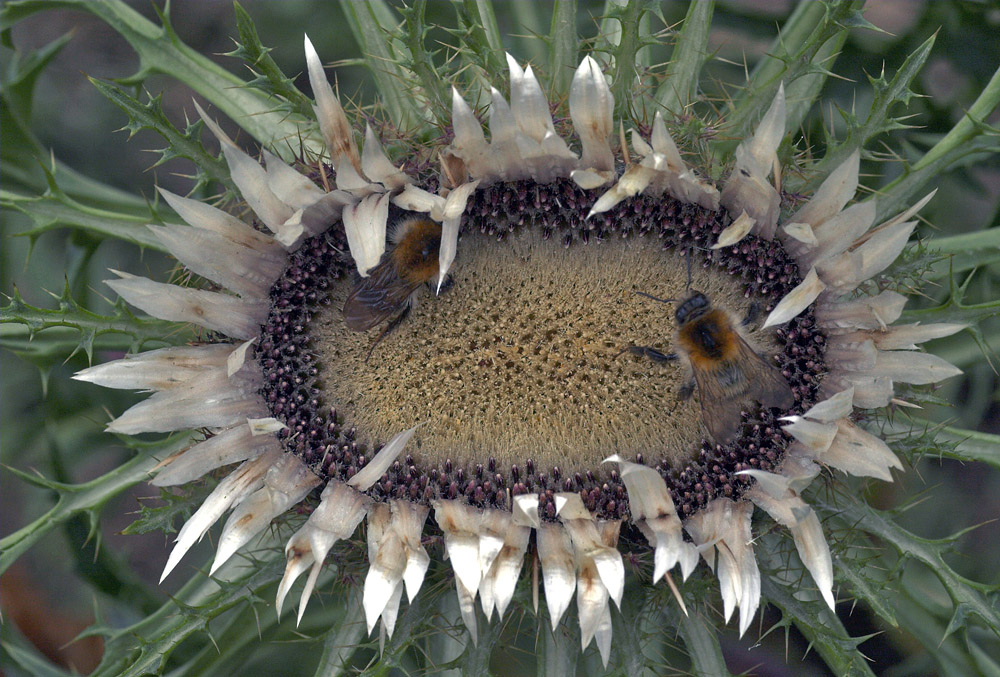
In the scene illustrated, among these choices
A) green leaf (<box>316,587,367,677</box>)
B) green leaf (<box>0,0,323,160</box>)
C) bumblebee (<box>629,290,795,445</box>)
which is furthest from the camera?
green leaf (<box>0,0,323,160</box>)

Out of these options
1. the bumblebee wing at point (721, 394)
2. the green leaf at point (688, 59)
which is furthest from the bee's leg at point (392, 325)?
the green leaf at point (688, 59)

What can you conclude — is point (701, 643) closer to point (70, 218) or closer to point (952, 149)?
point (952, 149)

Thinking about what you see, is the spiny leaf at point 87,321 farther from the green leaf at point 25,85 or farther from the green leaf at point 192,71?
the green leaf at point 25,85

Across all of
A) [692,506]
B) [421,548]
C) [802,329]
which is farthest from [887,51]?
[421,548]

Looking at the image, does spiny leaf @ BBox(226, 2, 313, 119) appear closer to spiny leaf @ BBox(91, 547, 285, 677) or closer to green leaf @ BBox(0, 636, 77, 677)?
spiny leaf @ BBox(91, 547, 285, 677)

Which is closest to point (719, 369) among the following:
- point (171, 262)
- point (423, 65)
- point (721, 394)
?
point (721, 394)

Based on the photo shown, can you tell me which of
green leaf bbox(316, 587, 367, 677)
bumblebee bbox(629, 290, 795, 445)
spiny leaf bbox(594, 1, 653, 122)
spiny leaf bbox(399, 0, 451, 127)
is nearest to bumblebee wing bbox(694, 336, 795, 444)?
bumblebee bbox(629, 290, 795, 445)
